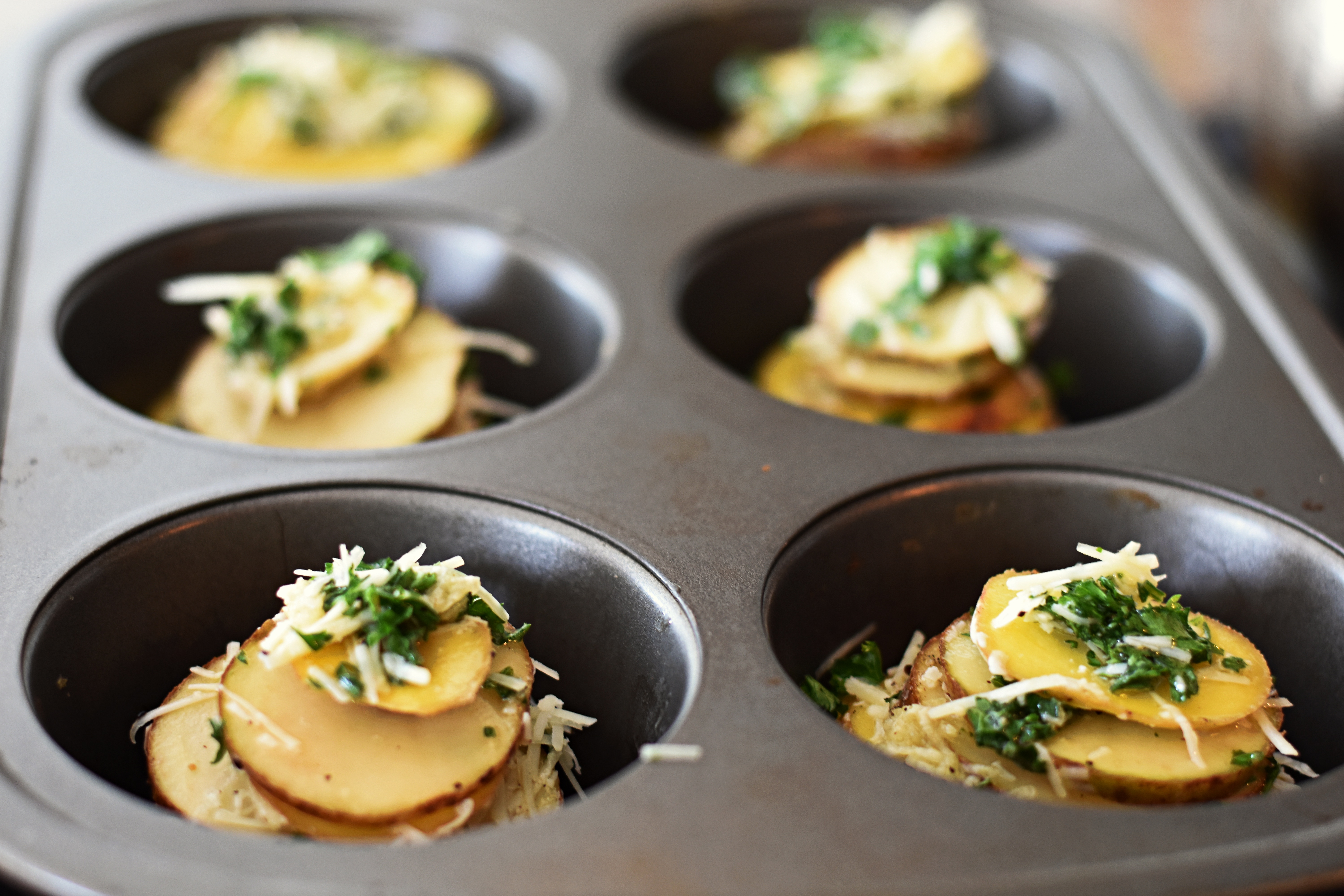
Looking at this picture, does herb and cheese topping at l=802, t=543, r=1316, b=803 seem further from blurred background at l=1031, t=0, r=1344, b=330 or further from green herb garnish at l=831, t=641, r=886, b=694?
blurred background at l=1031, t=0, r=1344, b=330

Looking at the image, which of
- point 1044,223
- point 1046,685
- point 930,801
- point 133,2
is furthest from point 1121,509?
point 133,2

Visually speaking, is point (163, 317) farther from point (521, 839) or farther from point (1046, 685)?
point (1046, 685)

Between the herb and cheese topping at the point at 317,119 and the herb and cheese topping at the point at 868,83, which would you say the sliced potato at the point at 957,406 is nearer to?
the herb and cheese topping at the point at 868,83

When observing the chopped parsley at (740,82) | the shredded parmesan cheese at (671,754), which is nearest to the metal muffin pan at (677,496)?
the shredded parmesan cheese at (671,754)

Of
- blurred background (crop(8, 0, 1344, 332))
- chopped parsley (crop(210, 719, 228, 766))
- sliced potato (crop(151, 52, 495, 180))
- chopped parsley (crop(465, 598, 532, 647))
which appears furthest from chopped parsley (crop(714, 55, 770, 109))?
chopped parsley (crop(210, 719, 228, 766))

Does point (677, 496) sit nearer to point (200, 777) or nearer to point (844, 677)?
point (844, 677)
